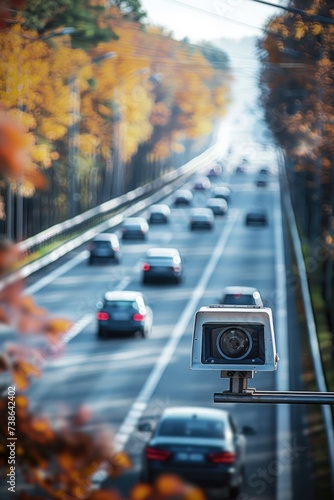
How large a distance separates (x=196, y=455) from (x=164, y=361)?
16.1 meters

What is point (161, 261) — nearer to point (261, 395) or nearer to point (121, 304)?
point (121, 304)

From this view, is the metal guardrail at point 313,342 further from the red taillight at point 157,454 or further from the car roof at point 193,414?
the red taillight at point 157,454

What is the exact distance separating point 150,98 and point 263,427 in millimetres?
85610

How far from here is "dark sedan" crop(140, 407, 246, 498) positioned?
17.2 metres

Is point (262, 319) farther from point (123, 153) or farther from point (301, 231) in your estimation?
point (123, 153)

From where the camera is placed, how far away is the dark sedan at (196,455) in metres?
17.2

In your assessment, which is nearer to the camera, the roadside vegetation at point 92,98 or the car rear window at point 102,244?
the roadside vegetation at point 92,98

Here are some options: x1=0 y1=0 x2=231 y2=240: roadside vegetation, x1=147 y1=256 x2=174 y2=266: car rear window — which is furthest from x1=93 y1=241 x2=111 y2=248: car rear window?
x1=147 y1=256 x2=174 y2=266: car rear window

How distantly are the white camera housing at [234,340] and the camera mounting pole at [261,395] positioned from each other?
9 cm

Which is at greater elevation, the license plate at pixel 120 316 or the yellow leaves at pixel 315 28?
the yellow leaves at pixel 315 28

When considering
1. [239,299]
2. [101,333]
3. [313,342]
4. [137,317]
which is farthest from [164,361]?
[239,299]

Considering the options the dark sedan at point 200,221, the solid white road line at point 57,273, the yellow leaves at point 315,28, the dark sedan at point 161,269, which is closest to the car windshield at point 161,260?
the dark sedan at point 161,269

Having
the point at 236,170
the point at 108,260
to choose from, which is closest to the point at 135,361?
the point at 108,260

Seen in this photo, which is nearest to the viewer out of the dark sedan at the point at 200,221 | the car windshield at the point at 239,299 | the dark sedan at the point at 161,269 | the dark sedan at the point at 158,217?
the car windshield at the point at 239,299
